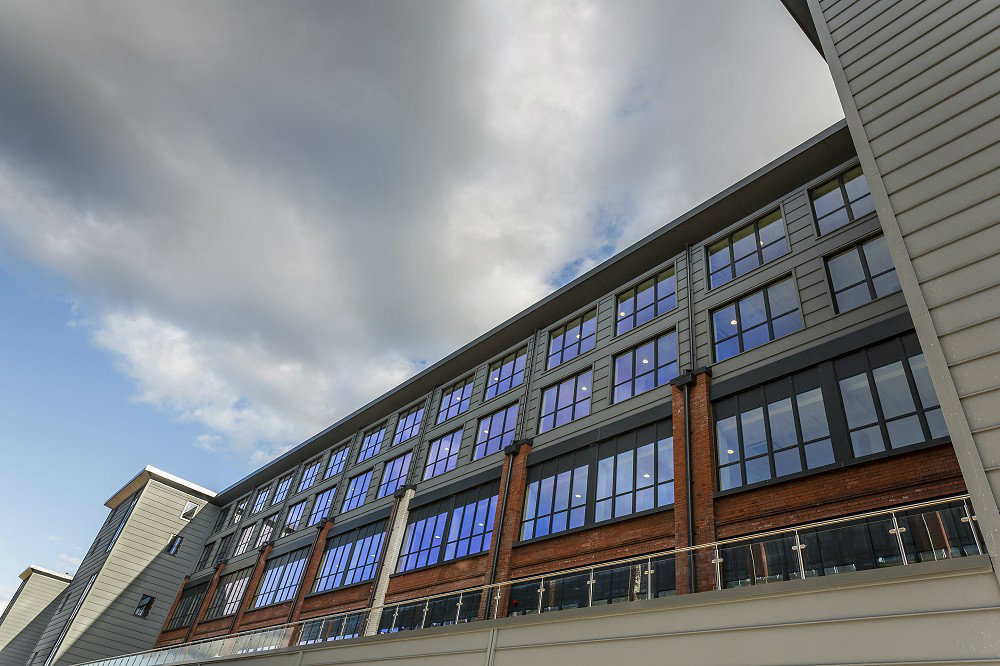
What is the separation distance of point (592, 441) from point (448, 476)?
25.9ft

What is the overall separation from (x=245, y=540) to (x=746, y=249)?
109 ft

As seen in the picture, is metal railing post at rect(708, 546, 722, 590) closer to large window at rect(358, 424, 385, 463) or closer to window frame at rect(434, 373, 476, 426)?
window frame at rect(434, 373, 476, 426)

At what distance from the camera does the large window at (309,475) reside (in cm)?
3594

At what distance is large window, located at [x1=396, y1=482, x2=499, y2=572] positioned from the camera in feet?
71.6

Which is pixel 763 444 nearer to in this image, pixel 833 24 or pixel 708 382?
pixel 708 382

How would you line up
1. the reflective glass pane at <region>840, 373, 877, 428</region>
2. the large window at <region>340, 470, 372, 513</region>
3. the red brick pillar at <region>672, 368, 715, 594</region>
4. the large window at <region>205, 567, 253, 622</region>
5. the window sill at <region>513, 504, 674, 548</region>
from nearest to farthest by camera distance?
the reflective glass pane at <region>840, 373, 877, 428</region> → the red brick pillar at <region>672, 368, 715, 594</region> → the window sill at <region>513, 504, 674, 548</region> → the large window at <region>340, 470, 372, 513</region> → the large window at <region>205, 567, 253, 622</region>

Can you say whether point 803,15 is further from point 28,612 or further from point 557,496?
point 28,612

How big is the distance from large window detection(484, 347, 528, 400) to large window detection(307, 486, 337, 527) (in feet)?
36.7

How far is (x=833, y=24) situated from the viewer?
13719 millimetres

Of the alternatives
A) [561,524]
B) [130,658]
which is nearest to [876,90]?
[561,524]


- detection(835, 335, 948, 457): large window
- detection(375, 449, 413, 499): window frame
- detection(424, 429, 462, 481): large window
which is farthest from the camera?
detection(375, 449, 413, 499): window frame

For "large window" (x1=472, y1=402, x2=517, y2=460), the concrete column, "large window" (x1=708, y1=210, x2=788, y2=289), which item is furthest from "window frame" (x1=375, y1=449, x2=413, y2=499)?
"large window" (x1=708, y1=210, x2=788, y2=289)

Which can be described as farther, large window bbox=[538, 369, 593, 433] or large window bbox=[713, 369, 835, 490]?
large window bbox=[538, 369, 593, 433]

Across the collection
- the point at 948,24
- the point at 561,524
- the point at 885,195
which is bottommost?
the point at 561,524
